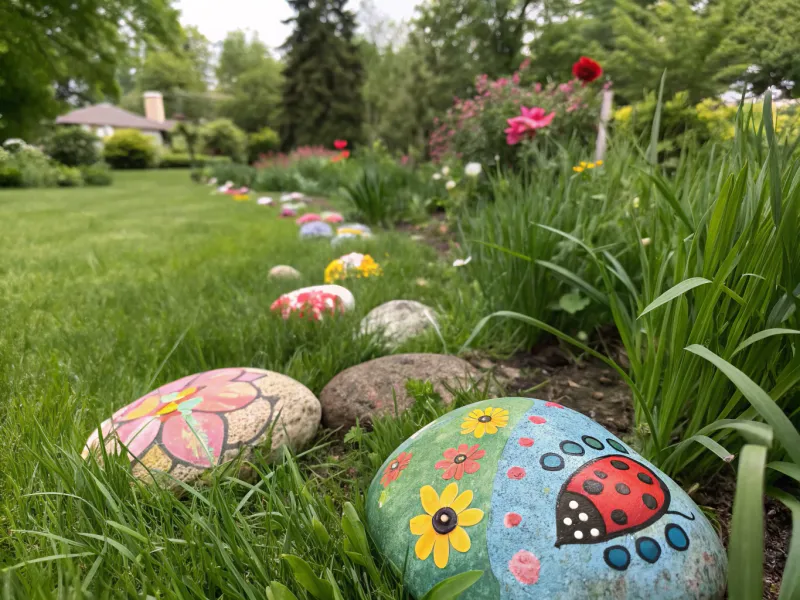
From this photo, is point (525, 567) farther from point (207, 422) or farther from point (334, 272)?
point (334, 272)

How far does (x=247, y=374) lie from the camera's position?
1.62 m

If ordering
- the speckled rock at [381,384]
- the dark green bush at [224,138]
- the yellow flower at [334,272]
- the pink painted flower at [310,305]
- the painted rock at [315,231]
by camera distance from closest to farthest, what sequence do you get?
the speckled rock at [381,384]
the pink painted flower at [310,305]
the yellow flower at [334,272]
the painted rock at [315,231]
the dark green bush at [224,138]

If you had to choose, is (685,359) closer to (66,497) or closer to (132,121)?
(66,497)

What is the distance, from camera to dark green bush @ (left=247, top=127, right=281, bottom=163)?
909 inches

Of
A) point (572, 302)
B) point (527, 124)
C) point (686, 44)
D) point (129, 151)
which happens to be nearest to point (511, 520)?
point (572, 302)

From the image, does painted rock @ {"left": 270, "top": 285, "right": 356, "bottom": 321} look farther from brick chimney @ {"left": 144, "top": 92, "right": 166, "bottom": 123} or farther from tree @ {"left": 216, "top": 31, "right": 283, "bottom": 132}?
brick chimney @ {"left": 144, "top": 92, "right": 166, "bottom": 123}

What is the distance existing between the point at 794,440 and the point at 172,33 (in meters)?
2.92

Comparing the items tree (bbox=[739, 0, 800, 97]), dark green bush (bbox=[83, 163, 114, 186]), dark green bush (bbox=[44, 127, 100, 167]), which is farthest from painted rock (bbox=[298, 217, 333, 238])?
dark green bush (bbox=[44, 127, 100, 167])

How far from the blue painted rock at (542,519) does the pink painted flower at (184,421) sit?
51cm

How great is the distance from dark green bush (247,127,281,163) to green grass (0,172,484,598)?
1995cm

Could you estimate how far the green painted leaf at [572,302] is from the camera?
185 cm

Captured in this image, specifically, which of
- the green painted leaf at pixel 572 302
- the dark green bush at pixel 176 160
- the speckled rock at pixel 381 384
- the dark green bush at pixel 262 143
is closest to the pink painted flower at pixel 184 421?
the speckled rock at pixel 381 384

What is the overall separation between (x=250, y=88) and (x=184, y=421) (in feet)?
117

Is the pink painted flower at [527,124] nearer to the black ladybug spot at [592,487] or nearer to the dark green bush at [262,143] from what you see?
the black ladybug spot at [592,487]
